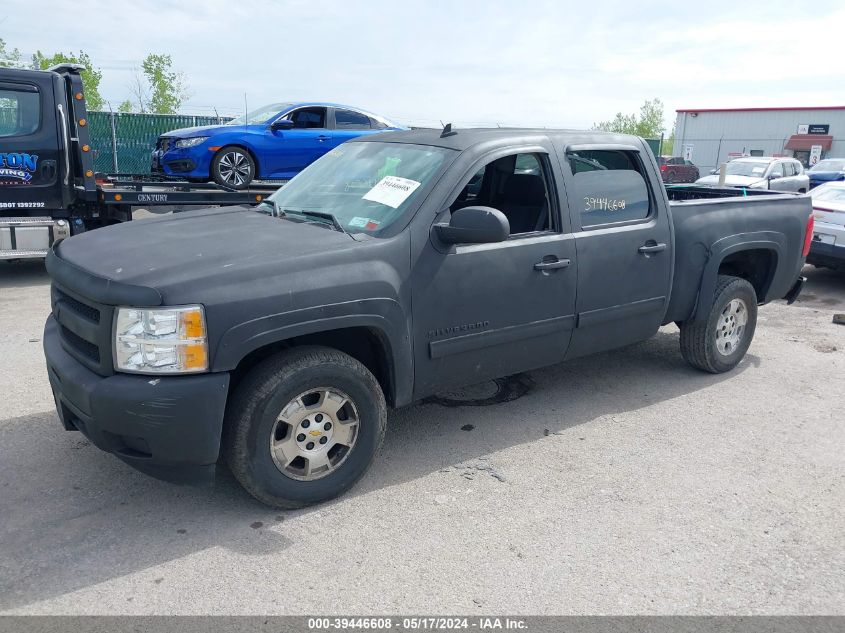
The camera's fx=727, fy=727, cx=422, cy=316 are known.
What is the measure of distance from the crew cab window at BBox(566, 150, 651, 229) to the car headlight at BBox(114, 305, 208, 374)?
2.56 m

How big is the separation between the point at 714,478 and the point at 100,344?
3316 mm

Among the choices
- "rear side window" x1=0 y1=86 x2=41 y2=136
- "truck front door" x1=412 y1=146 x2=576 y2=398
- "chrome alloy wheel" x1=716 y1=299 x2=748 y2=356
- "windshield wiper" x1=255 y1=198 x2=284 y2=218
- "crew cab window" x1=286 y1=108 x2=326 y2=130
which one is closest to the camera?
"truck front door" x1=412 y1=146 x2=576 y2=398

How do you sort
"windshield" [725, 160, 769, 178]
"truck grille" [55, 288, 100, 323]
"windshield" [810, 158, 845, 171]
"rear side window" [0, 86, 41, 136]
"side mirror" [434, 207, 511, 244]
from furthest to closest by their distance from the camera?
"windshield" [810, 158, 845, 171], "windshield" [725, 160, 769, 178], "rear side window" [0, 86, 41, 136], "side mirror" [434, 207, 511, 244], "truck grille" [55, 288, 100, 323]

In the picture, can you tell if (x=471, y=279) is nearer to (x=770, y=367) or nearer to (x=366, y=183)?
(x=366, y=183)

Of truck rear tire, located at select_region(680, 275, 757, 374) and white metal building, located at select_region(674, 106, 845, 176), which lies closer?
truck rear tire, located at select_region(680, 275, 757, 374)

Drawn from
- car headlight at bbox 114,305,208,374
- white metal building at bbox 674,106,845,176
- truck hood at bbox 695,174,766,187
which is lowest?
car headlight at bbox 114,305,208,374

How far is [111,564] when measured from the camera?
3164 millimetres

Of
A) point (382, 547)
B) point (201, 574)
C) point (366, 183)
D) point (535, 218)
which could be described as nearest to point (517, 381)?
point (535, 218)

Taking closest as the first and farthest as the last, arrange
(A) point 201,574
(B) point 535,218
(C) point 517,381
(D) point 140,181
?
(A) point 201,574
(B) point 535,218
(C) point 517,381
(D) point 140,181

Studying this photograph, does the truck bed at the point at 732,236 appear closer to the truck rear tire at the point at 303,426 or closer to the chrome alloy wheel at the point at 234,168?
the truck rear tire at the point at 303,426

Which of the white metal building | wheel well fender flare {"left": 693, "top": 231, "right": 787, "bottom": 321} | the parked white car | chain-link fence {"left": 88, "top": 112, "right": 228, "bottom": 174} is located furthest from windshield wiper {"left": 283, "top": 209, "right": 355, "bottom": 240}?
the white metal building

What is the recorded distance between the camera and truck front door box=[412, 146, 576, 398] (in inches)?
155

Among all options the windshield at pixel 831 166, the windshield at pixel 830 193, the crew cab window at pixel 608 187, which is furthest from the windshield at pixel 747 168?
the crew cab window at pixel 608 187

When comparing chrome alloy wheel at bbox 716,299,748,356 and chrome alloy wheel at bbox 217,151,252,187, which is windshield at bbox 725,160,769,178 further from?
chrome alloy wheel at bbox 716,299,748,356
